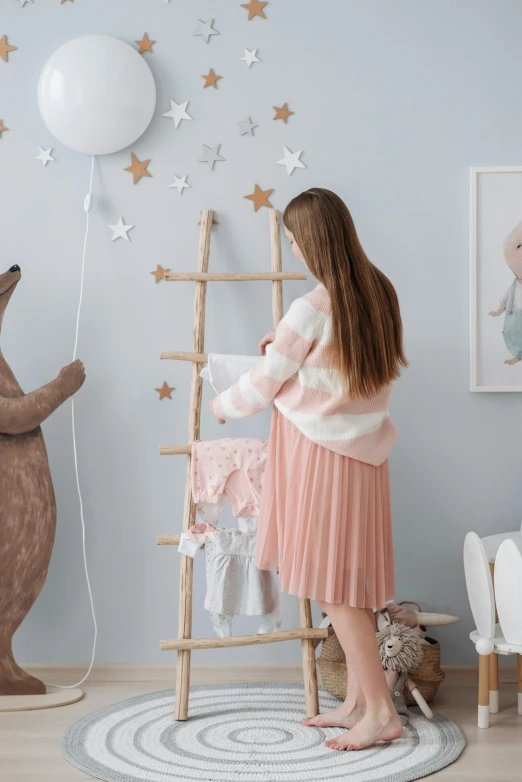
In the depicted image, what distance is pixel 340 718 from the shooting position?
6.82ft

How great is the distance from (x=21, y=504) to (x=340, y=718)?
109 cm

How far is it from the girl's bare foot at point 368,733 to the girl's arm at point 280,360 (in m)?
0.83

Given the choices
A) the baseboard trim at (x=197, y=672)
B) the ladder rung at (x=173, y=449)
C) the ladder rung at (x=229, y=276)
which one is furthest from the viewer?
the baseboard trim at (x=197, y=672)

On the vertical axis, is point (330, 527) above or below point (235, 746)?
above

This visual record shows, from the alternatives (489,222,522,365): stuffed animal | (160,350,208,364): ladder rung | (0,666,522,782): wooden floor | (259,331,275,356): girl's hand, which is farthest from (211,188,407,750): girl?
(489,222,522,365): stuffed animal

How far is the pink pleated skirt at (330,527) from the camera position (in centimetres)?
196

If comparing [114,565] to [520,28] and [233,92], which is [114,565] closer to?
[233,92]

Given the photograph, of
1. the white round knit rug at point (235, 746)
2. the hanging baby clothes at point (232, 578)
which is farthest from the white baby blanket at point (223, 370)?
the white round knit rug at point (235, 746)

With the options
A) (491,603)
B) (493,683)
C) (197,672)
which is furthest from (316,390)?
(197,672)

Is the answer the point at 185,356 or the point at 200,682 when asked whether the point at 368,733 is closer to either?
the point at 200,682

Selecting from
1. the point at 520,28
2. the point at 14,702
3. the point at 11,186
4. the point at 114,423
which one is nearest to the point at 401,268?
the point at 520,28

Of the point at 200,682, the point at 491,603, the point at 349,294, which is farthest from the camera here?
the point at 200,682

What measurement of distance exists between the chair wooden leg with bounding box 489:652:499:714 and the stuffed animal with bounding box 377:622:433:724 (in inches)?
7.2

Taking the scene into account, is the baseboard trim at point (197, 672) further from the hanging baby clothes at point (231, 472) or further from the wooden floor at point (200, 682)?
the hanging baby clothes at point (231, 472)
